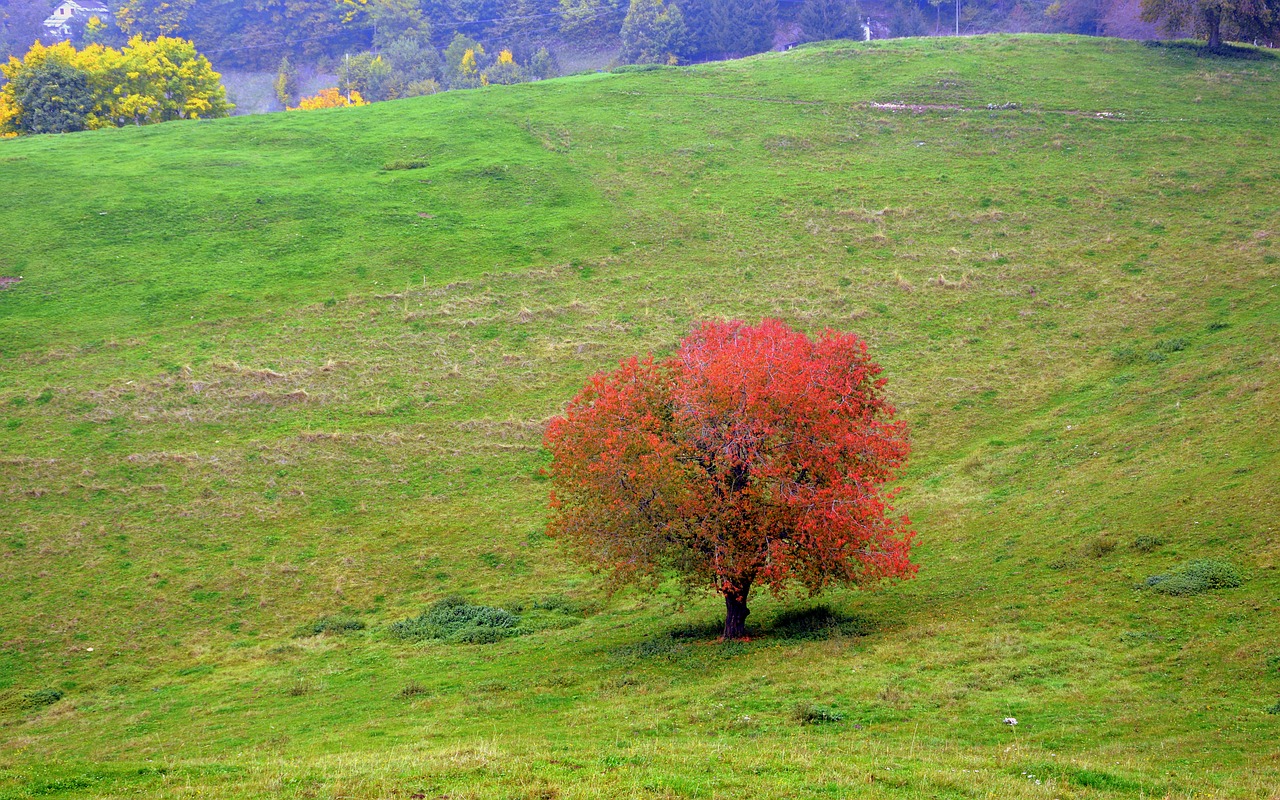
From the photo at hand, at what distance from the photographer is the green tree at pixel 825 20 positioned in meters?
134

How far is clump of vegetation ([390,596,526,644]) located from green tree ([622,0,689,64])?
10811 cm

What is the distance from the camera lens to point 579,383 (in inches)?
1789

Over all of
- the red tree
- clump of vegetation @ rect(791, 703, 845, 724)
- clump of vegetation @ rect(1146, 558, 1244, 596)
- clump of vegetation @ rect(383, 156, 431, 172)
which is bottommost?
clump of vegetation @ rect(791, 703, 845, 724)

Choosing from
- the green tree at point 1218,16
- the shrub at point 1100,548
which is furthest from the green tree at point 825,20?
Result: the shrub at point 1100,548

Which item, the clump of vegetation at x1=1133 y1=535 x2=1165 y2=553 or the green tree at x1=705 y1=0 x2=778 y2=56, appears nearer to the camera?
the clump of vegetation at x1=1133 y1=535 x2=1165 y2=553

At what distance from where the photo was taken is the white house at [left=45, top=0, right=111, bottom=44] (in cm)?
16410

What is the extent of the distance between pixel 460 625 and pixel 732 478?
10.5 meters

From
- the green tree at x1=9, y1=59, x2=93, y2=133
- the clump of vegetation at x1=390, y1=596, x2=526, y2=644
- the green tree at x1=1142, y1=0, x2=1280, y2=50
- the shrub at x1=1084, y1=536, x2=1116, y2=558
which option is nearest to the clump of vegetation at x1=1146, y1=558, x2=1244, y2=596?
the shrub at x1=1084, y1=536, x2=1116, y2=558

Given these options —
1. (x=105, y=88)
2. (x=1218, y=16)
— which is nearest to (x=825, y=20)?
(x=1218, y=16)

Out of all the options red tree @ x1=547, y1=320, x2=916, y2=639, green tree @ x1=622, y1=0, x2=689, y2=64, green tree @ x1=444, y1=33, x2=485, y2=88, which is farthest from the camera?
green tree @ x1=444, y1=33, x2=485, y2=88

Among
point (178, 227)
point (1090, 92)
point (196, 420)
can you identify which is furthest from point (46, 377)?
point (1090, 92)

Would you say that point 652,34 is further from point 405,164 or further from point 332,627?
point 332,627

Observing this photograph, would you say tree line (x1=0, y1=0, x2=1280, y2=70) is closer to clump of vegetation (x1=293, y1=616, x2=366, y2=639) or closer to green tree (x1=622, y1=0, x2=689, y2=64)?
green tree (x1=622, y1=0, x2=689, y2=64)

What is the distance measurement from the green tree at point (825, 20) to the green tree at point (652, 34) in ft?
58.6
